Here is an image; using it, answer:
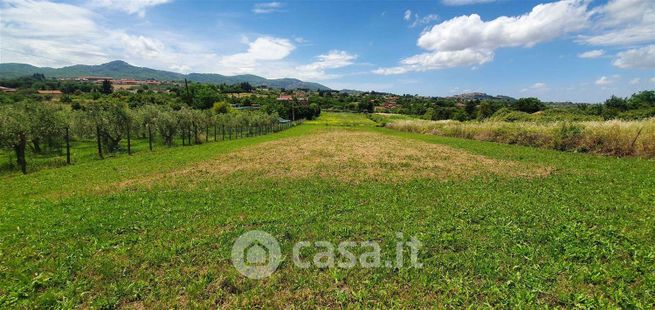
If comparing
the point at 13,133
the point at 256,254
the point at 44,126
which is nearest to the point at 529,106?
the point at 256,254

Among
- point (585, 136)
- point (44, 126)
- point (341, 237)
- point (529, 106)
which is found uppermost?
point (529, 106)

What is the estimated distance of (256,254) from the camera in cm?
717

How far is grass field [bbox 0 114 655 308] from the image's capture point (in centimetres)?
554

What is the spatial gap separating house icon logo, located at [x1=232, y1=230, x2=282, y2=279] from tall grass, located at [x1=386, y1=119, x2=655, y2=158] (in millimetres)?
24365

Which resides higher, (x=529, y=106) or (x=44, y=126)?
(x=529, y=106)

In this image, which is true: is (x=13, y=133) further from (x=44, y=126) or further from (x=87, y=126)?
(x=87, y=126)

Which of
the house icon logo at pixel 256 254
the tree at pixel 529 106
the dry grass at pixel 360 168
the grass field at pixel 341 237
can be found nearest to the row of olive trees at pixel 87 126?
the grass field at pixel 341 237

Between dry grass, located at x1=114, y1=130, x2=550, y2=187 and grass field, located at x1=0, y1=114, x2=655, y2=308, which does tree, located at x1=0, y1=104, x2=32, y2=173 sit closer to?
grass field, located at x1=0, y1=114, x2=655, y2=308

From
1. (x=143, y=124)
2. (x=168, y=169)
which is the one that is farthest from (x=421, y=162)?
(x=143, y=124)

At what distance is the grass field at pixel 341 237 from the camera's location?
5.54m

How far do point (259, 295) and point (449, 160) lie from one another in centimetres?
1867

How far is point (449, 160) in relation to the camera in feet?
70.2

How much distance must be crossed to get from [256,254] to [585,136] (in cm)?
2749

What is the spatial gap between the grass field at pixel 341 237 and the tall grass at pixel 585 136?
5.97m
